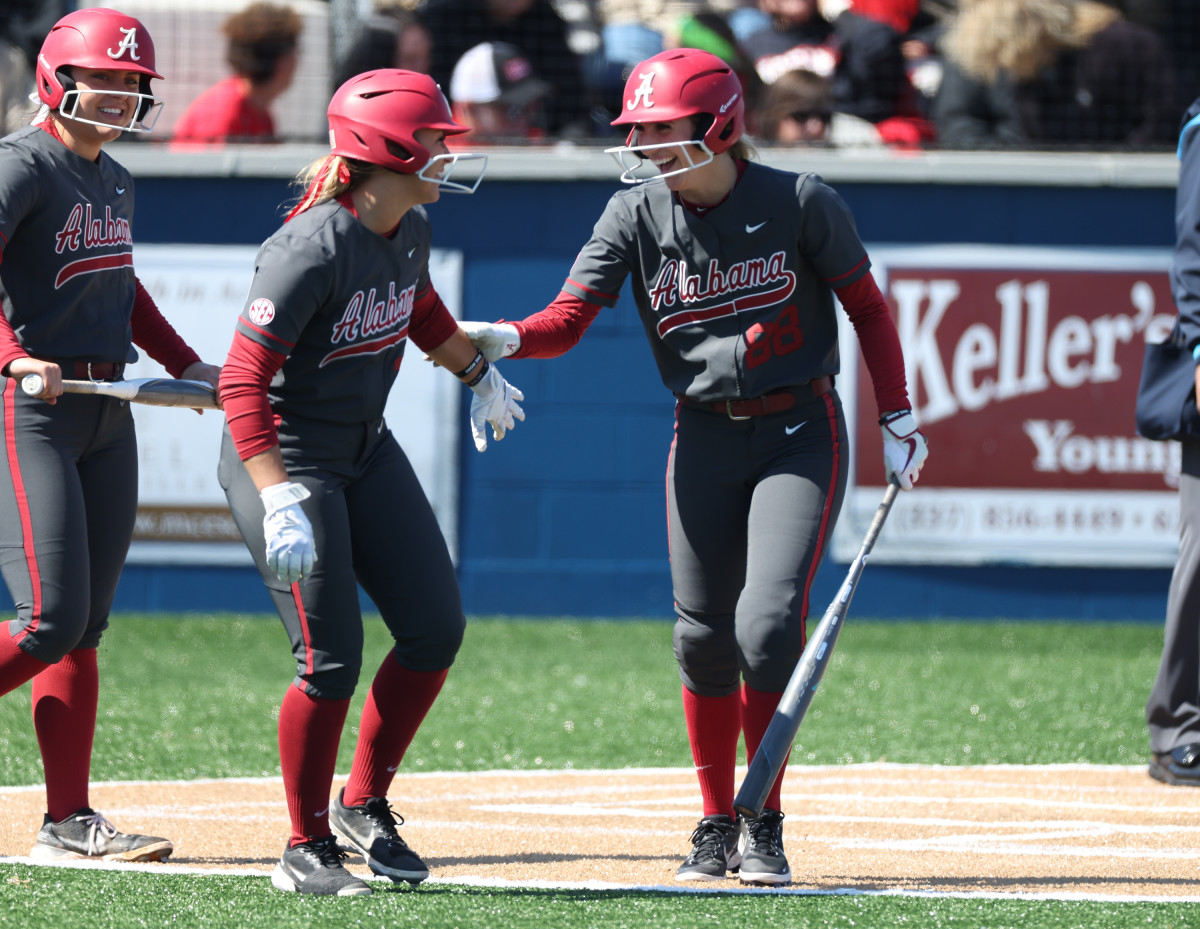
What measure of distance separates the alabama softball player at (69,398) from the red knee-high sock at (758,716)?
1.47m

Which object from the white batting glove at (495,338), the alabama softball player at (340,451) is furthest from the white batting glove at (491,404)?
the alabama softball player at (340,451)

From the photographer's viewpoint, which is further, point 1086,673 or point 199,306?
point 199,306

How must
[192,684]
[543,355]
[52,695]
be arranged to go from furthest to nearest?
[192,684]
[543,355]
[52,695]

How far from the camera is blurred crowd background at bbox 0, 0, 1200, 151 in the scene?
851 cm

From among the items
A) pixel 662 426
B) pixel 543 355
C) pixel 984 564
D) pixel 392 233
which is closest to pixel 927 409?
pixel 984 564

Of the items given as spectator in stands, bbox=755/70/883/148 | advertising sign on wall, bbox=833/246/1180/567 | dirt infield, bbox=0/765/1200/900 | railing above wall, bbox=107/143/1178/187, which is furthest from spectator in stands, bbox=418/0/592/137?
dirt infield, bbox=0/765/1200/900

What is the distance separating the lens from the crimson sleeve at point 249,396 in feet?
11.2

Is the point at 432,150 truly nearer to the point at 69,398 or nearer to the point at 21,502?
the point at 69,398

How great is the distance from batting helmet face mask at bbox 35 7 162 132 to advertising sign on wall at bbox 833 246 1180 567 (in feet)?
16.0

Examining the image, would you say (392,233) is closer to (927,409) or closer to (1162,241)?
(927,409)

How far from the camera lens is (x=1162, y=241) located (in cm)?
823

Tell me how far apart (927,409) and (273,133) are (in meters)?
3.76

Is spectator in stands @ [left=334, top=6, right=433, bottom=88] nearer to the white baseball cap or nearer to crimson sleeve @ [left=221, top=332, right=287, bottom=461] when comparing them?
the white baseball cap

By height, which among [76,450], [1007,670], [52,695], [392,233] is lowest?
Answer: [1007,670]
